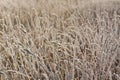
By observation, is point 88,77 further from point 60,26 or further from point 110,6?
point 110,6

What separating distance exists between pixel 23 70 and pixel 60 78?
26 cm

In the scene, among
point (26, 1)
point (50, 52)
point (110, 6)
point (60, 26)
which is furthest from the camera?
point (26, 1)

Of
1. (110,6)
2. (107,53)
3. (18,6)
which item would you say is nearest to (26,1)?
(18,6)

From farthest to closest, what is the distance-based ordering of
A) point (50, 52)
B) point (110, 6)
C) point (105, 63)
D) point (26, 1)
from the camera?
point (26, 1) < point (110, 6) < point (50, 52) < point (105, 63)

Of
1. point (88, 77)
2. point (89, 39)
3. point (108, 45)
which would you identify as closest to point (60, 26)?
point (89, 39)

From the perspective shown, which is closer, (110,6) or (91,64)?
(91,64)

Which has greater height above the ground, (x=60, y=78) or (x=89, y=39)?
(x=89, y=39)

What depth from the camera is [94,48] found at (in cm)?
184

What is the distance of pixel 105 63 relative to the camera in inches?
65.3

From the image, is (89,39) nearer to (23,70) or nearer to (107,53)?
(107,53)

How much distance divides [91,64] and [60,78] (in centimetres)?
22

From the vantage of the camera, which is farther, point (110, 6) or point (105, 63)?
point (110, 6)

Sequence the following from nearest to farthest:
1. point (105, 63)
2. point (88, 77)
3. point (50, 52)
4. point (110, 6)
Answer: point (88, 77) → point (105, 63) → point (50, 52) → point (110, 6)

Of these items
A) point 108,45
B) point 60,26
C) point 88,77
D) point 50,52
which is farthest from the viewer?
point 60,26
